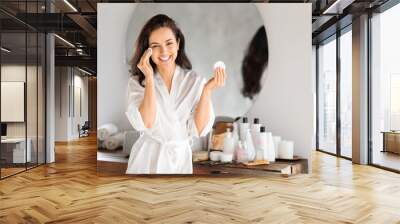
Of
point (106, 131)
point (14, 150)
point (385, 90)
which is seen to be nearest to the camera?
point (106, 131)

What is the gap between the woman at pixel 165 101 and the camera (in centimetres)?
525

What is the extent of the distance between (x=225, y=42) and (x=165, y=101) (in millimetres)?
1188

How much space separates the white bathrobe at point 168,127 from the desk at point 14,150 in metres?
1.72

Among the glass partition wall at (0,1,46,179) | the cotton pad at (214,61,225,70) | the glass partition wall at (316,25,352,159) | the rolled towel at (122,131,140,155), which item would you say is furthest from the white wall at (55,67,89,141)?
the cotton pad at (214,61,225,70)

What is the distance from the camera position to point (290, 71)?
5.51m

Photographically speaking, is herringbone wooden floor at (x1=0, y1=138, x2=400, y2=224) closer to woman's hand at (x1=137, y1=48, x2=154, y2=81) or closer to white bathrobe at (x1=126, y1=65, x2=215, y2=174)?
white bathrobe at (x1=126, y1=65, x2=215, y2=174)

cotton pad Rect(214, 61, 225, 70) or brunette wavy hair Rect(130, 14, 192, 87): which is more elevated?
brunette wavy hair Rect(130, 14, 192, 87)

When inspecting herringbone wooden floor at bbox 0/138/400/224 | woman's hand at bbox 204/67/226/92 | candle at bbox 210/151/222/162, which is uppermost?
woman's hand at bbox 204/67/226/92

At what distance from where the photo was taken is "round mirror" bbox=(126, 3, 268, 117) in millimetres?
5422

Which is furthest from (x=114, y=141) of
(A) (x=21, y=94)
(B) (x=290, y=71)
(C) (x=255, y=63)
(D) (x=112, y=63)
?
(B) (x=290, y=71)

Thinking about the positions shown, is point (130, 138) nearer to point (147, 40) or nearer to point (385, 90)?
point (147, 40)

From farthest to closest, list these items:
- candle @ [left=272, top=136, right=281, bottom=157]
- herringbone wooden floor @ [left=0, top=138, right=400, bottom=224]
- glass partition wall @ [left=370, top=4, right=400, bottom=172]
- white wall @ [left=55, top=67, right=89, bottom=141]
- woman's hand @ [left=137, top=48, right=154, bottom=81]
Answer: white wall @ [left=55, top=67, right=89, bottom=141] → glass partition wall @ [left=370, top=4, right=400, bottom=172] → candle @ [left=272, top=136, right=281, bottom=157] → woman's hand @ [left=137, top=48, right=154, bottom=81] → herringbone wooden floor @ [left=0, top=138, right=400, bottom=224]

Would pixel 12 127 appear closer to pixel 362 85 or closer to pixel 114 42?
pixel 114 42

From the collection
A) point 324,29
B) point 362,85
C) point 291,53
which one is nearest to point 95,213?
point 291,53
